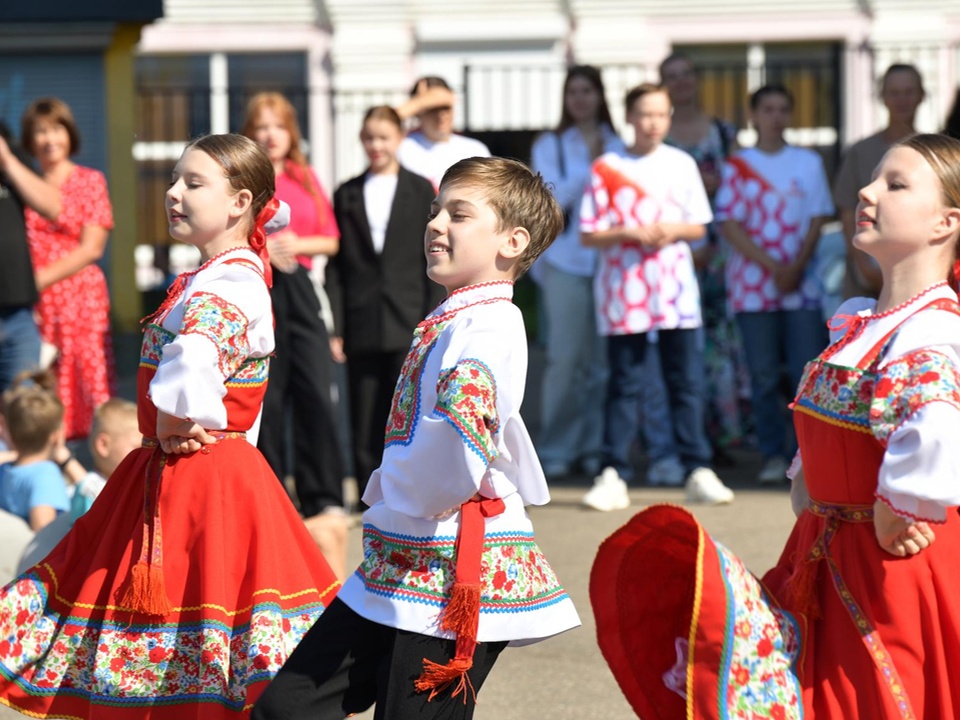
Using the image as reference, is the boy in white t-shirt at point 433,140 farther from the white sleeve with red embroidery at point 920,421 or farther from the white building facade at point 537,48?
the white building facade at point 537,48

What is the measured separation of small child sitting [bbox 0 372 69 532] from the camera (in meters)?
6.19

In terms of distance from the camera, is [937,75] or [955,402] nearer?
[955,402]

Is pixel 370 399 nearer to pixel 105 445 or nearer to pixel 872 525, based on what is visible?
pixel 105 445

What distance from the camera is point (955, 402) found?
3.11 m

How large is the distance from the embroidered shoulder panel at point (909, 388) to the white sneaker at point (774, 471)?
4.97 m

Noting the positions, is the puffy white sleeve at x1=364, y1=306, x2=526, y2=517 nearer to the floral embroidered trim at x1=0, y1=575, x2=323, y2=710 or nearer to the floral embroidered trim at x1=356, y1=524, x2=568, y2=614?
the floral embroidered trim at x1=356, y1=524, x2=568, y2=614

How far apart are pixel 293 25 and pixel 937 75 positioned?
257 inches

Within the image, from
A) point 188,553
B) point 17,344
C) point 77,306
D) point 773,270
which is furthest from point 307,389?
point 188,553

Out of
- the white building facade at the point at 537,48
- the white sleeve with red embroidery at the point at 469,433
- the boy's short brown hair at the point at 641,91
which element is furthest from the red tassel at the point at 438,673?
the white building facade at the point at 537,48

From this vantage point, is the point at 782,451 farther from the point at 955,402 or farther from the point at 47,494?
the point at 955,402

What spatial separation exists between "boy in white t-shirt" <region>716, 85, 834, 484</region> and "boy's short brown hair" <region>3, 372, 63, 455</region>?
3.39 meters

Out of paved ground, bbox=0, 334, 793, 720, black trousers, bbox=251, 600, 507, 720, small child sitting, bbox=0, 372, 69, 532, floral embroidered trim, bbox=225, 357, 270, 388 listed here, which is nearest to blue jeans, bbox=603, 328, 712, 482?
paved ground, bbox=0, 334, 793, 720

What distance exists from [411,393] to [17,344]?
14.7 ft

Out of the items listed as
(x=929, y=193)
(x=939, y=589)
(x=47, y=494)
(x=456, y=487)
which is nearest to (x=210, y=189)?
(x=456, y=487)
